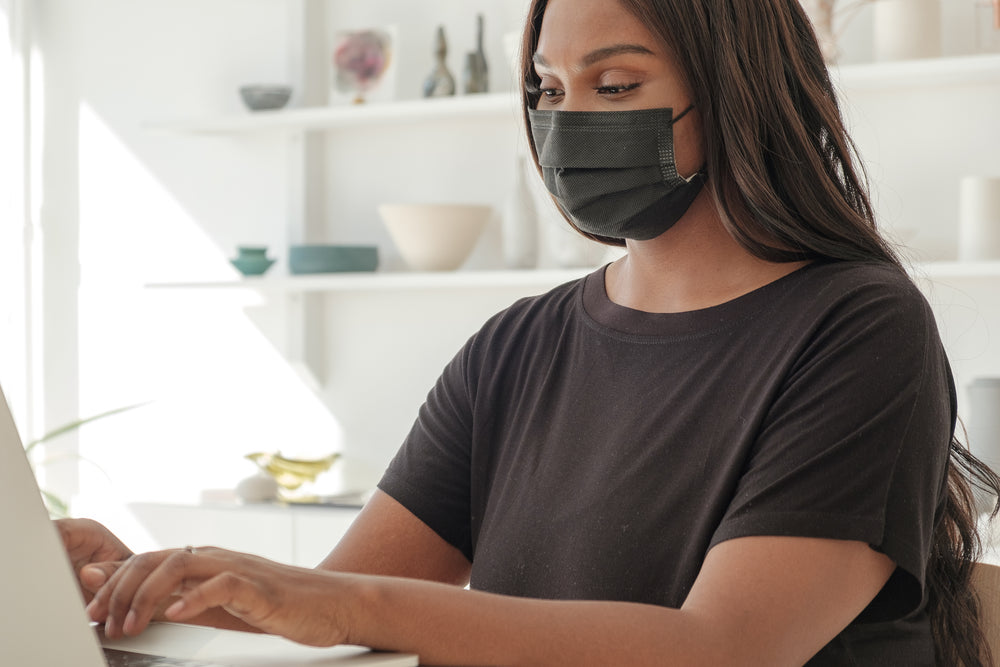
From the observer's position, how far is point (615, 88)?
4.11 feet

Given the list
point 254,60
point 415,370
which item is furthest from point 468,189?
point 254,60

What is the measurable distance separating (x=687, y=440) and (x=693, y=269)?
0.66 ft

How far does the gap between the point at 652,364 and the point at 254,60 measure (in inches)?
97.0

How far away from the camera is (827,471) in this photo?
97cm

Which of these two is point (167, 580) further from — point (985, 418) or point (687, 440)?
point (985, 418)

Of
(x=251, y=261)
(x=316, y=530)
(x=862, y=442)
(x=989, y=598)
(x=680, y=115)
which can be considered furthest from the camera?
(x=251, y=261)

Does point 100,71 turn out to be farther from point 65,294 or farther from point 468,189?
point 468,189

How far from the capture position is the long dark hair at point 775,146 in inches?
46.1

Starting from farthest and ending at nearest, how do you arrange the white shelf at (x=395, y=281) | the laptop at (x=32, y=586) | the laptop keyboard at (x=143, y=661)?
the white shelf at (x=395, y=281), the laptop keyboard at (x=143, y=661), the laptop at (x=32, y=586)

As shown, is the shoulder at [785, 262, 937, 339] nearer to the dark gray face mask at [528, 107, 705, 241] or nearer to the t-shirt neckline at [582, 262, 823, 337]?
the t-shirt neckline at [582, 262, 823, 337]

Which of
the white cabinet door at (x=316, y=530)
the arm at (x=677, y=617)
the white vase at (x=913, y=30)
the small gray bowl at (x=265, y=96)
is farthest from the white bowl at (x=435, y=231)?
the arm at (x=677, y=617)

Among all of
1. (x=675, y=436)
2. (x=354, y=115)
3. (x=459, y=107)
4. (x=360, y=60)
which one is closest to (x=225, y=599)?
(x=675, y=436)

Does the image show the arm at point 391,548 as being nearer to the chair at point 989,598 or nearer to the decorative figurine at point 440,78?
the chair at point 989,598

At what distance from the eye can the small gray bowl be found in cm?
208
